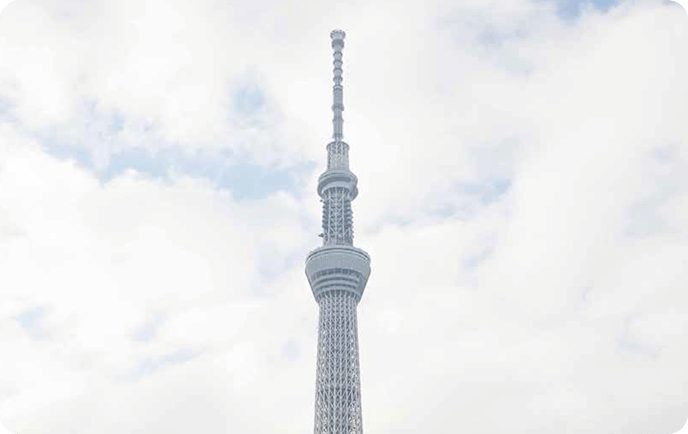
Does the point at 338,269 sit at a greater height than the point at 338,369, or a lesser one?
greater

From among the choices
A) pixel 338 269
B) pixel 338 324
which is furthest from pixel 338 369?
pixel 338 269

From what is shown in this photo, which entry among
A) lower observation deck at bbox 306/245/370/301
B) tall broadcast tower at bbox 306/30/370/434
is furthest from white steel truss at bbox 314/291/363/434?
lower observation deck at bbox 306/245/370/301

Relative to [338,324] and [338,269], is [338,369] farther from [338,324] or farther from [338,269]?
[338,269]

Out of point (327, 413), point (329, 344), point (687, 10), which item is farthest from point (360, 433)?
point (687, 10)

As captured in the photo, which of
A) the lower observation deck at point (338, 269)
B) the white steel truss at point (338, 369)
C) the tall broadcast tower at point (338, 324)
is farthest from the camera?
the lower observation deck at point (338, 269)

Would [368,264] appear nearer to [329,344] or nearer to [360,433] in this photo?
[329,344]

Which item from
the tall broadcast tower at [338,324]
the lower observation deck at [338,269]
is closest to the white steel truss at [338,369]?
the tall broadcast tower at [338,324]

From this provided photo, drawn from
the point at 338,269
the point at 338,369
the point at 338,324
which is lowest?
the point at 338,369

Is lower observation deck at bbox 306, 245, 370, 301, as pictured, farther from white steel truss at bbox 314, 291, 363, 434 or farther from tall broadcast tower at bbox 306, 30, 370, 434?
white steel truss at bbox 314, 291, 363, 434

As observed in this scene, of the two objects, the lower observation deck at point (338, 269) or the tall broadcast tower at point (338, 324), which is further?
the lower observation deck at point (338, 269)

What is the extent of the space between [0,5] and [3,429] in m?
14.1

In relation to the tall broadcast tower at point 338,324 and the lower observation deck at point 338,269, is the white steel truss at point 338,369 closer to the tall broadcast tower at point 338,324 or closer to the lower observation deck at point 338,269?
the tall broadcast tower at point 338,324

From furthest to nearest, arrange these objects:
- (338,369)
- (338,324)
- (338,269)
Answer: (338,324) < (338,269) < (338,369)

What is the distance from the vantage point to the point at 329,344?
7530 inches
